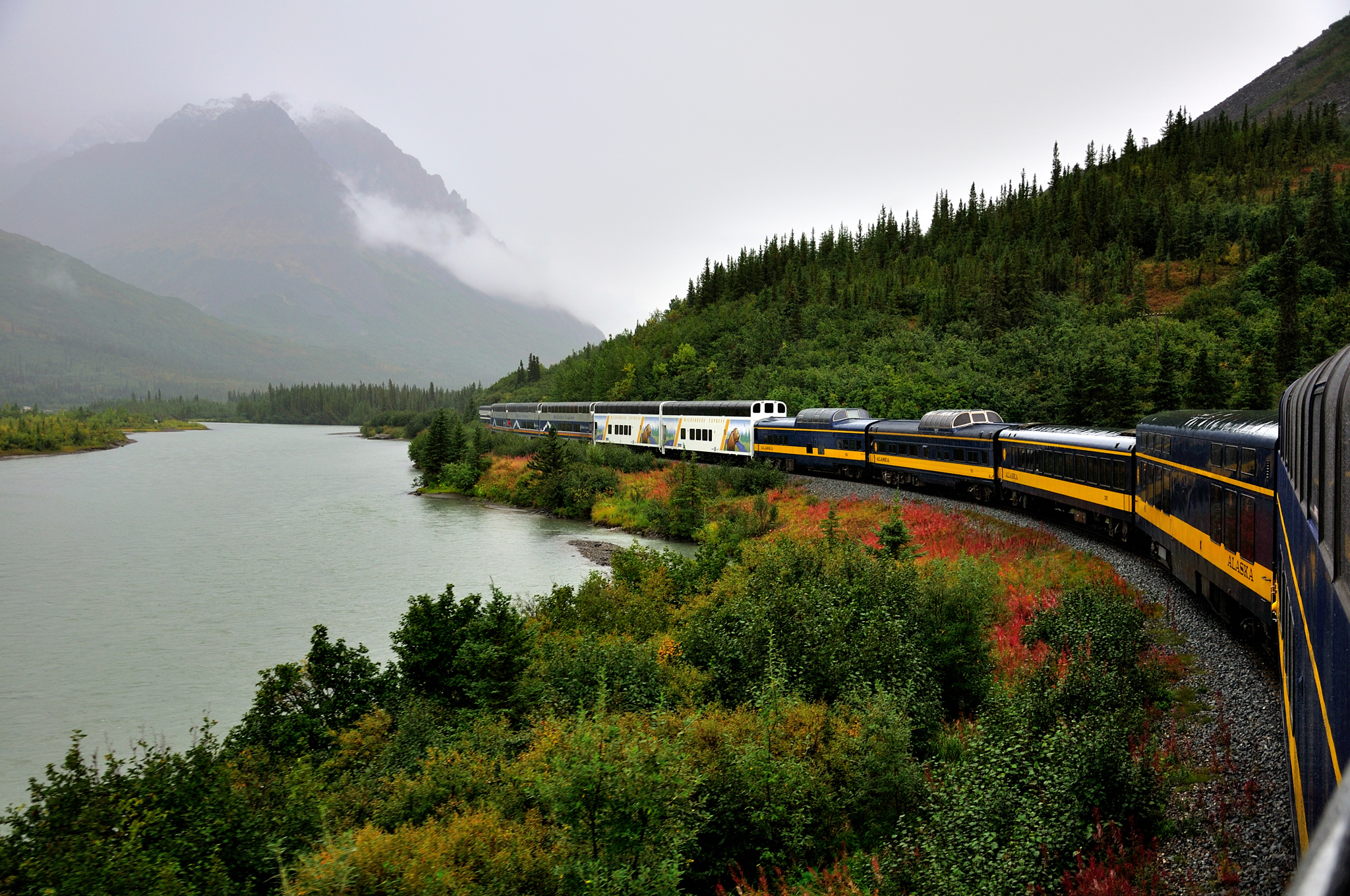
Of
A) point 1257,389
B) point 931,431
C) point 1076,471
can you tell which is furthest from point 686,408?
point 1076,471

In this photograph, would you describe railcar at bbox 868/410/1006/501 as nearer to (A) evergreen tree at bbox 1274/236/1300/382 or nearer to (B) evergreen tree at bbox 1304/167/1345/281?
(A) evergreen tree at bbox 1274/236/1300/382

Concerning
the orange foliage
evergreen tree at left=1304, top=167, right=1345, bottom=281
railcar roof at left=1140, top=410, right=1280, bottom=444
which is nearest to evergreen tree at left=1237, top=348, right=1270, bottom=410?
the orange foliage

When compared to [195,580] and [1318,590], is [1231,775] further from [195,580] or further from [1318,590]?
[195,580]

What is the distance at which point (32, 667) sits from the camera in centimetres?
2345

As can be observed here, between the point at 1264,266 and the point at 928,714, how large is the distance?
230 ft

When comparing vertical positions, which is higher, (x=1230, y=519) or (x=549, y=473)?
(x=1230, y=519)

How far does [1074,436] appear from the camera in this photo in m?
26.2

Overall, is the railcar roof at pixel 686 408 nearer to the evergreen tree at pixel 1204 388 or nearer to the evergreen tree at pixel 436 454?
the evergreen tree at pixel 436 454

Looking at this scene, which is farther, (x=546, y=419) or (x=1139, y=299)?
(x=546, y=419)

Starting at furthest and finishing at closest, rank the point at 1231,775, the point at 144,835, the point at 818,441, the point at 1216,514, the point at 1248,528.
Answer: the point at 818,441
the point at 1216,514
the point at 1248,528
the point at 144,835
the point at 1231,775

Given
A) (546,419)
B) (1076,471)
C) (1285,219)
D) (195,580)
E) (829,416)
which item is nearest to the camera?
(1076,471)

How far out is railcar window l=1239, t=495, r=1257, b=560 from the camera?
513 inches

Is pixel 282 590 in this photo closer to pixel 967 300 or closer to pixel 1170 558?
pixel 1170 558

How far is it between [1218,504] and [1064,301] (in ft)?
221
